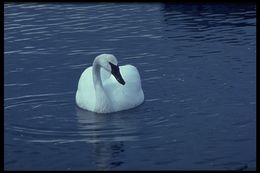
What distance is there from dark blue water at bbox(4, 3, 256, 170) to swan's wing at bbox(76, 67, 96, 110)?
24 centimetres

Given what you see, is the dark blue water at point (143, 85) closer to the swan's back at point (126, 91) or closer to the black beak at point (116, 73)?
the swan's back at point (126, 91)

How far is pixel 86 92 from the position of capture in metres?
15.4

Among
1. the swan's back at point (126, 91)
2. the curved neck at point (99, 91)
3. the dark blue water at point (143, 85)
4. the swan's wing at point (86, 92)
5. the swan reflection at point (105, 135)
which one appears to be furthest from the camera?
the swan's wing at point (86, 92)

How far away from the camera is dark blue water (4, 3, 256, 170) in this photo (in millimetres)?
12148

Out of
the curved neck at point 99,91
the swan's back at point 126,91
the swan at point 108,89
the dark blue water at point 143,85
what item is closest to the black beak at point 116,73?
the swan at point 108,89

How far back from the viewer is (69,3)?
25.6 metres

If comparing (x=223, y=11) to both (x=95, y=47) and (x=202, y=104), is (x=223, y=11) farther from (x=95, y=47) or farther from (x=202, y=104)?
(x=202, y=104)

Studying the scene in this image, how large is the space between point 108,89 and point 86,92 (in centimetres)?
53

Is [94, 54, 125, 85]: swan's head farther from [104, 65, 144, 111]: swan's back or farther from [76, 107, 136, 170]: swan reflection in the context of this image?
[76, 107, 136, 170]: swan reflection

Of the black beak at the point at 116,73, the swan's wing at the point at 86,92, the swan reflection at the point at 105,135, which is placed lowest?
the swan reflection at the point at 105,135

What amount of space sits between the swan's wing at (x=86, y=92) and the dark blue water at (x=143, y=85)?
24 centimetres

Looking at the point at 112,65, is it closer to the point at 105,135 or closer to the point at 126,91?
the point at 126,91

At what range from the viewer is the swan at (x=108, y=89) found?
14664 mm

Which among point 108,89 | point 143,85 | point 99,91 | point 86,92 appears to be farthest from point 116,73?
point 143,85
